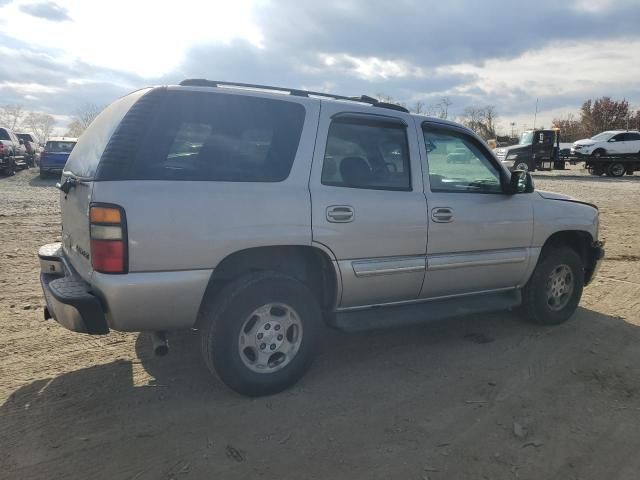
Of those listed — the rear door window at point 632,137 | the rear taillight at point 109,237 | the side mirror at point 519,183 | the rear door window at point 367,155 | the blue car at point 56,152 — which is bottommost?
the rear taillight at point 109,237

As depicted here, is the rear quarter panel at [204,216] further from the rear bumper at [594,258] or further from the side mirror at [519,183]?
the rear bumper at [594,258]

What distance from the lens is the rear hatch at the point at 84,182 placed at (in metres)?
3.07

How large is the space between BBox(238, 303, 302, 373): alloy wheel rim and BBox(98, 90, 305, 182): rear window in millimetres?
900

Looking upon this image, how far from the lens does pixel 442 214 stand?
3963 millimetres

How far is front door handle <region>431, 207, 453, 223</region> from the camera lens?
3.92 m

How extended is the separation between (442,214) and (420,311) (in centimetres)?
80

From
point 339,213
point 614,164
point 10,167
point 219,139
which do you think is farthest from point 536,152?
point 219,139

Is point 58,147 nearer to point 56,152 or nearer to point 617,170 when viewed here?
point 56,152

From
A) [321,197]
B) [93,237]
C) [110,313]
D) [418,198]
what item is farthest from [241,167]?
[418,198]

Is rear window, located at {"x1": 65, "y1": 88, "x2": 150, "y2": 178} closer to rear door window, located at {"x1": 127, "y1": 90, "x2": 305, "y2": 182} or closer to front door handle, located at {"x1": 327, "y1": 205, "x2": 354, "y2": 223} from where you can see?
rear door window, located at {"x1": 127, "y1": 90, "x2": 305, "y2": 182}

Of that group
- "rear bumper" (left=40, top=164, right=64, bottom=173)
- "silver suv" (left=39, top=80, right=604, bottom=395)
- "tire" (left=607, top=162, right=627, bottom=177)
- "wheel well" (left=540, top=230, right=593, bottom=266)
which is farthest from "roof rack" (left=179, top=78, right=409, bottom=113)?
"tire" (left=607, top=162, right=627, bottom=177)

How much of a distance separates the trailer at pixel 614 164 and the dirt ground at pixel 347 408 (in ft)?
86.5

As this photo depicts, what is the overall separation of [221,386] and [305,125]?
193cm

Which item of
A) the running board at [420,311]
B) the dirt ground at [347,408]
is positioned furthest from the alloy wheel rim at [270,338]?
the running board at [420,311]
